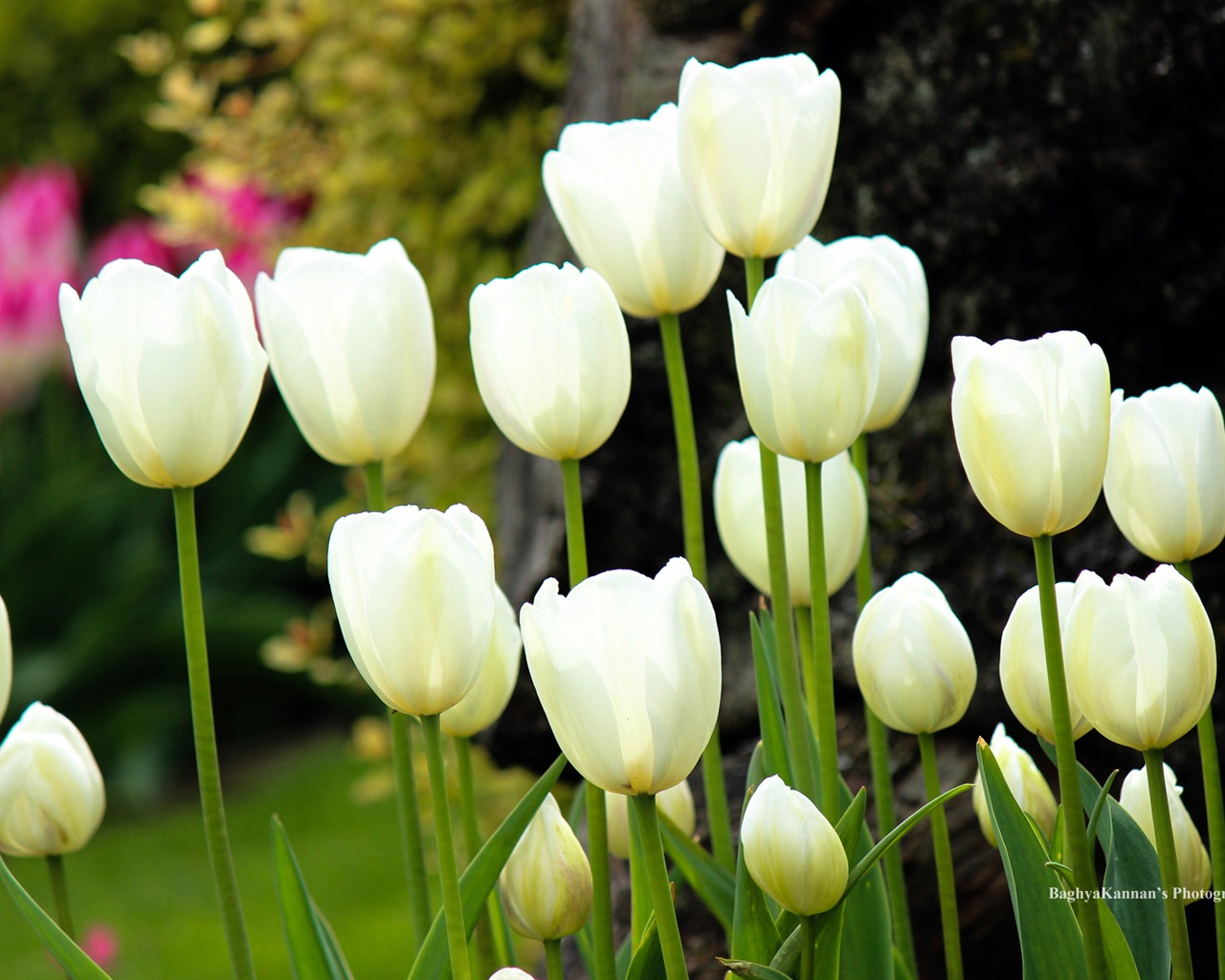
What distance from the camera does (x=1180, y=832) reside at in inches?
40.4

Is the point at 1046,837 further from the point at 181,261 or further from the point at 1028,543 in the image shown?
the point at 181,261

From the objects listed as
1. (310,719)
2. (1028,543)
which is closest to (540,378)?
(1028,543)

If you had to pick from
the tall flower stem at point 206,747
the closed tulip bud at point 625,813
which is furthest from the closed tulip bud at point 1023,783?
the tall flower stem at point 206,747

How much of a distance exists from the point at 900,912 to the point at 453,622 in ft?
1.95

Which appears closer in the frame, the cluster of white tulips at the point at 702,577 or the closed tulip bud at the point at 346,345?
the cluster of white tulips at the point at 702,577

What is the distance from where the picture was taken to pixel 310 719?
5.41 meters

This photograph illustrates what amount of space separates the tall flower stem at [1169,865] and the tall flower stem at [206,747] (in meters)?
0.66

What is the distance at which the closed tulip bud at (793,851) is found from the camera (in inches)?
33.3

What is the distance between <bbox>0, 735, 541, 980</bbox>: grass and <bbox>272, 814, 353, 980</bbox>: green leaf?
170 cm

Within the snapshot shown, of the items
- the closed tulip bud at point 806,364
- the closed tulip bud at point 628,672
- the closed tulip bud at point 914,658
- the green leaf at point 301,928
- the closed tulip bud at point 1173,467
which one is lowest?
the green leaf at point 301,928

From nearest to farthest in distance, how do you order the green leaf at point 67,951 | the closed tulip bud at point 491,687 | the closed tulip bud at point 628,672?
the closed tulip bud at point 628,672 < the green leaf at point 67,951 < the closed tulip bud at point 491,687

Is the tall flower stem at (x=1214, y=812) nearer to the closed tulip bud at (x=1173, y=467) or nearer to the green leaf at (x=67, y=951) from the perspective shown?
the closed tulip bud at (x=1173, y=467)

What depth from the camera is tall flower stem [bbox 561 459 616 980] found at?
1.03m

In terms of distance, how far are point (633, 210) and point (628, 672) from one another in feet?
1.53
